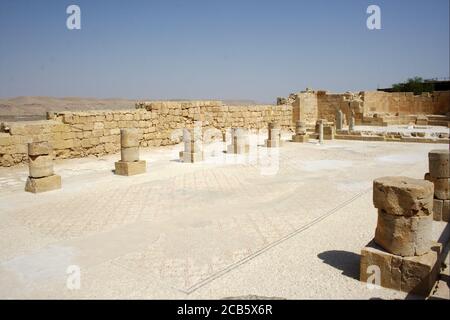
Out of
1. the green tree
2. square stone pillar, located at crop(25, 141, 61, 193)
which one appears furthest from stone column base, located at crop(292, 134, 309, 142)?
the green tree

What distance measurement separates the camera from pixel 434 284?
4227mm

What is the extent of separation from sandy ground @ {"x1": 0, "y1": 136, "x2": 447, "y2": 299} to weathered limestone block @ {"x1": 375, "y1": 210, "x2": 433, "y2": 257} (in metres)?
0.49

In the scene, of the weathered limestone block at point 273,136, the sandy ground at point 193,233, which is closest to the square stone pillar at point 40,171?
the sandy ground at point 193,233

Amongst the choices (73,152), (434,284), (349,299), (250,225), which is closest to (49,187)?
(73,152)

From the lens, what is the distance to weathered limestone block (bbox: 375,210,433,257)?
13.9 ft

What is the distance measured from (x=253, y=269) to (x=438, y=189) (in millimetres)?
4060

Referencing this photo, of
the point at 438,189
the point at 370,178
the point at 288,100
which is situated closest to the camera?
the point at 438,189

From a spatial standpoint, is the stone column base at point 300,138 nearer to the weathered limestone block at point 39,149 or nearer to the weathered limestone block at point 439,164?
the weathered limestone block at point 439,164

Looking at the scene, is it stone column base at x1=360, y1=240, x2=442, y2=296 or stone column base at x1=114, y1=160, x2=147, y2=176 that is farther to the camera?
stone column base at x1=114, y1=160, x2=147, y2=176

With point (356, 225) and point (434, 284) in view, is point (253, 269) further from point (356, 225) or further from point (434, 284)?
point (356, 225)

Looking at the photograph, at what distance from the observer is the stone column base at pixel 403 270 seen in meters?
4.05

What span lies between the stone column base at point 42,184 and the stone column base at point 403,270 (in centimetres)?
736

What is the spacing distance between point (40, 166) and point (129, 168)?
234cm

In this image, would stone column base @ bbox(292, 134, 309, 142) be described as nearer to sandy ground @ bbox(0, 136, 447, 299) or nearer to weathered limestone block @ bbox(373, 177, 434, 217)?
sandy ground @ bbox(0, 136, 447, 299)
